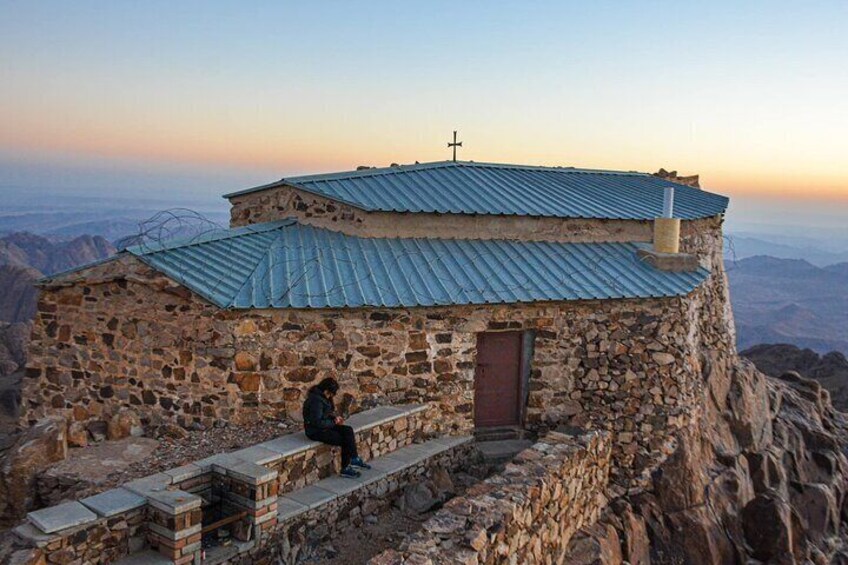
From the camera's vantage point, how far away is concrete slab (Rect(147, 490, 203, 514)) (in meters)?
5.65

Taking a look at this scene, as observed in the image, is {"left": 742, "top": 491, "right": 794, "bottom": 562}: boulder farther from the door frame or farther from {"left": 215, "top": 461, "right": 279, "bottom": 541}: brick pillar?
{"left": 215, "top": 461, "right": 279, "bottom": 541}: brick pillar

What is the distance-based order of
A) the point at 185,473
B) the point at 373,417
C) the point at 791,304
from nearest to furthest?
the point at 185,473 < the point at 373,417 < the point at 791,304

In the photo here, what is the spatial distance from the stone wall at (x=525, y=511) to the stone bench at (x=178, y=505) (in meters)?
1.63

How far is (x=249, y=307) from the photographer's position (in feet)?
Answer: 28.0

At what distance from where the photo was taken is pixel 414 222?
1157cm

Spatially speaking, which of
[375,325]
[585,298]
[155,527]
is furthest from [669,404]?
[155,527]

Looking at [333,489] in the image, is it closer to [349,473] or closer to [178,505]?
[349,473]

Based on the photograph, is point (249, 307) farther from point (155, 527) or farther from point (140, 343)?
point (155, 527)

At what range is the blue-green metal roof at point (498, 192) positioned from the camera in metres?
11.8

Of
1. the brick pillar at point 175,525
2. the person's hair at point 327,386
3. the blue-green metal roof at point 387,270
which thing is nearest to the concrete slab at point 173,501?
the brick pillar at point 175,525

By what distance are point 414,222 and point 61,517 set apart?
7706 mm

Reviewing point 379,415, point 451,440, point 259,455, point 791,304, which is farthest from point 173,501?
point 791,304

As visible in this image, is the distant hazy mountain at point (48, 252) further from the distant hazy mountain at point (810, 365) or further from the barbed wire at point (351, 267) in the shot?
the distant hazy mountain at point (810, 365)

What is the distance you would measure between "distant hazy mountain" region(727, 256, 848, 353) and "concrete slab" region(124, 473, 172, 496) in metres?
80.9
